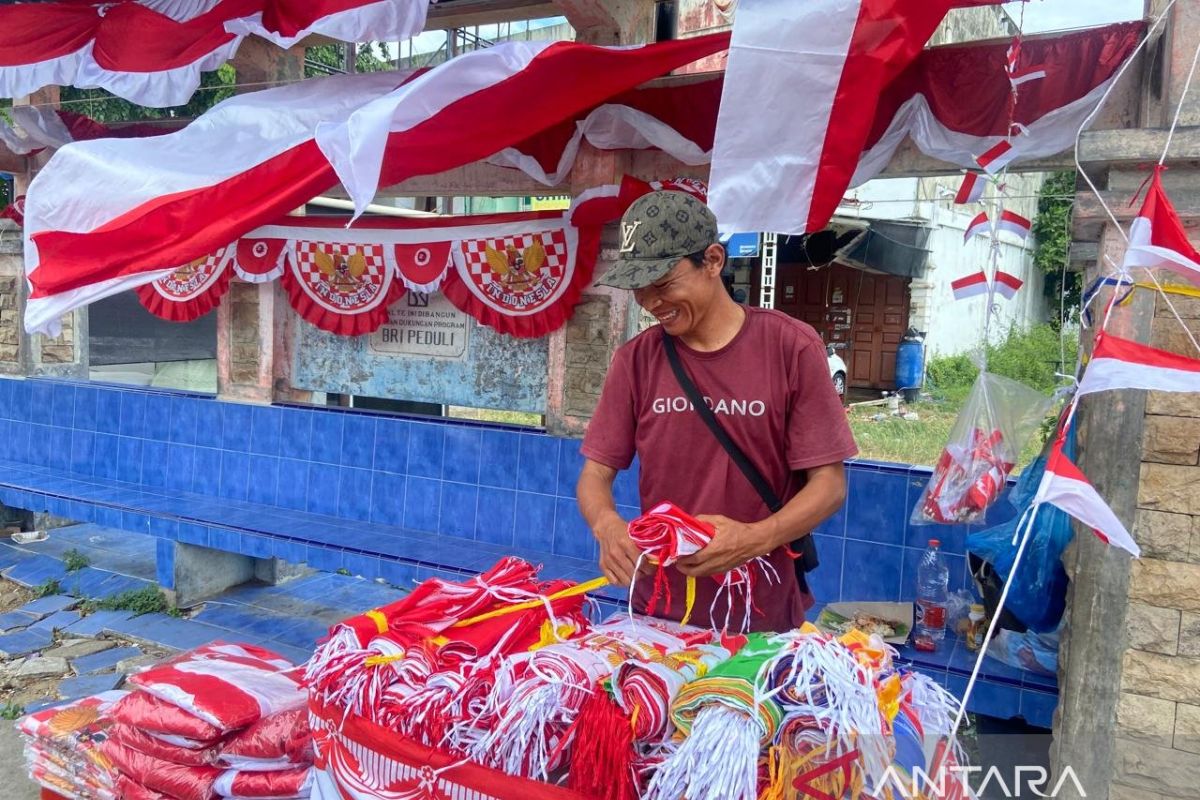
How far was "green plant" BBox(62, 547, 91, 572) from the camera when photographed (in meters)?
6.71

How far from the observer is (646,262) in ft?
7.25

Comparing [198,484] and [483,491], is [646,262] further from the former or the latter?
[198,484]

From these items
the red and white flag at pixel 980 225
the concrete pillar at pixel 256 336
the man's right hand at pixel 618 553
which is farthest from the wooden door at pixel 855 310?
the man's right hand at pixel 618 553

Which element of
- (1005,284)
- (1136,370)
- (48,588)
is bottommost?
(48,588)

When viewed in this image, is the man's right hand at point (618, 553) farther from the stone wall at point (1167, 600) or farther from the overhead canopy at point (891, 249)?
the overhead canopy at point (891, 249)

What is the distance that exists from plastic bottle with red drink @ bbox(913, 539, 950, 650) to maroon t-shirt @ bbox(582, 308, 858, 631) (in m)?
1.88

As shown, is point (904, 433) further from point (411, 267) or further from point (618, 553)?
point (618, 553)

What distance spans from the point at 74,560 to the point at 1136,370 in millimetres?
6998

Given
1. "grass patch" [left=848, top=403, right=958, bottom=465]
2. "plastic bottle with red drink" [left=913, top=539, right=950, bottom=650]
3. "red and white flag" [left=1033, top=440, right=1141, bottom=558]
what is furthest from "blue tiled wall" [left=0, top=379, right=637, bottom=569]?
"grass patch" [left=848, top=403, right=958, bottom=465]

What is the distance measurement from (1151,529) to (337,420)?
192 inches

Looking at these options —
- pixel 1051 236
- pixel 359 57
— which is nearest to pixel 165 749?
pixel 359 57

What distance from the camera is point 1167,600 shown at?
2.91 meters

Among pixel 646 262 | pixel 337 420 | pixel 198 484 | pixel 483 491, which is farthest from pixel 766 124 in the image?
pixel 198 484

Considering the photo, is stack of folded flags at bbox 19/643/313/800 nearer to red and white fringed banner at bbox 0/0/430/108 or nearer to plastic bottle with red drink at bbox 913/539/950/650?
plastic bottle with red drink at bbox 913/539/950/650
